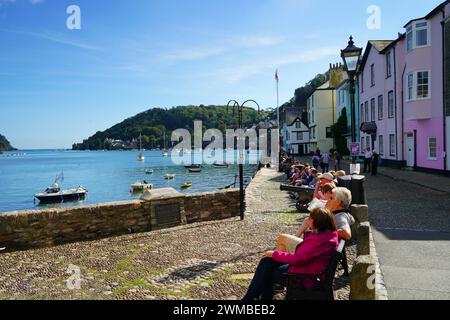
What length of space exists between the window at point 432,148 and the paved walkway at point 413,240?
710 cm

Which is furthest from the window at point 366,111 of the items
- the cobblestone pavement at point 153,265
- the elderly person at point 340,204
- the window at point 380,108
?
the elderly person at point 340,204

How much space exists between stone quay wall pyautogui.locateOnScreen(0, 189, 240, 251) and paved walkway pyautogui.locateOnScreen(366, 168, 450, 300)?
194 inches

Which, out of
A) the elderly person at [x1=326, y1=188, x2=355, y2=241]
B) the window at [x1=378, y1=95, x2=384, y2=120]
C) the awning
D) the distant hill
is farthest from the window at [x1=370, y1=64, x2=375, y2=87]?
the distant hill

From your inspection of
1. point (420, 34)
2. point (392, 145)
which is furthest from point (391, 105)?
point (420, 34)

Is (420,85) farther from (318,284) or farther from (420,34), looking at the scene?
(318,284)

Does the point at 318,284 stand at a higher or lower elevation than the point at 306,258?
lower

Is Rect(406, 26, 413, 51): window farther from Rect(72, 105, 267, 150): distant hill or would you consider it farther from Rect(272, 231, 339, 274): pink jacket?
Rect(72, 105, 267, 150): distant hill

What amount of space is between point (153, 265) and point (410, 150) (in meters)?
23.9

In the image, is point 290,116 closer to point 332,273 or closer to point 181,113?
point 181,113

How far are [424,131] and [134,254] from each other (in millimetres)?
21793

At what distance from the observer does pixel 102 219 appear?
987cm

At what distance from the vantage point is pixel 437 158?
2217 centimetres

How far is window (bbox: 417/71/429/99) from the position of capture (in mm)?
23328

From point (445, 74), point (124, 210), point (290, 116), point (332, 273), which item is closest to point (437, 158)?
point (445, 74)
